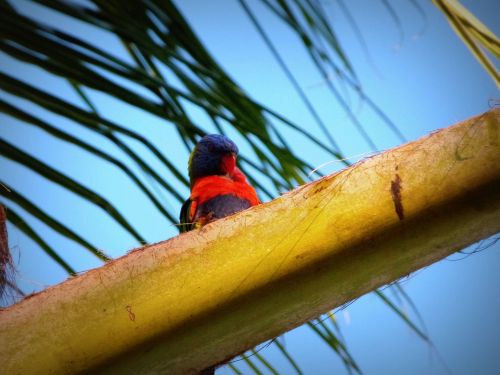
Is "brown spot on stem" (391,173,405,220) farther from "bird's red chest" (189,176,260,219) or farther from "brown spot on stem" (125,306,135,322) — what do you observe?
"bird's red chest" (189,176,260,219)

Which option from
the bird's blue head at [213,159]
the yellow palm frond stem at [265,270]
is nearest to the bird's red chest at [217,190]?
the bird's blue head at [213,159]

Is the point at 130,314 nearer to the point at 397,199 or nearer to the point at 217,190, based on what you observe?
the point at 397,199

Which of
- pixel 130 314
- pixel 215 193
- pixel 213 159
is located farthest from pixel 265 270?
pixel 213 159

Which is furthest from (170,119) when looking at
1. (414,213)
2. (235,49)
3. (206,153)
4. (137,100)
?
(235,49)

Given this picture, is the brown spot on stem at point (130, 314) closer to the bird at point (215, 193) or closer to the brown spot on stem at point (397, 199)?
the brown spot on stem at point (397, 199)

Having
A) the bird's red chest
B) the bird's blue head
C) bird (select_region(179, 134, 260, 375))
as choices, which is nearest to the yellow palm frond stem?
bird (select_region(179, 134, 260, 375))

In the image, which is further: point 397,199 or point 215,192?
point 215,192
